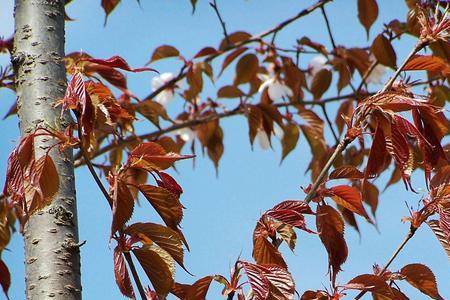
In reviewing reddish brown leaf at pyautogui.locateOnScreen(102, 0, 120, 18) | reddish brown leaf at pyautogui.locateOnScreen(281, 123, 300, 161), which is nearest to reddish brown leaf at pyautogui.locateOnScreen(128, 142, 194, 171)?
reddish brown leaf at pyautogui.locateOnScreen(102, 0, 120, 18)

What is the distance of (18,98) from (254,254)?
343 millimetres

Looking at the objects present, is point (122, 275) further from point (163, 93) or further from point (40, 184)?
point (163, 93)

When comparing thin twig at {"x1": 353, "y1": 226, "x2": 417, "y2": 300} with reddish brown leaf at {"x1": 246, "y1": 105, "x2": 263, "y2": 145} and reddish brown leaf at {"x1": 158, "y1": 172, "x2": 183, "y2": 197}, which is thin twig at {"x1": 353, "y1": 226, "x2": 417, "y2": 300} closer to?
reddish brown leaf at {"x1": 158, "y1": 172, "x2": 183, "y2": 197}

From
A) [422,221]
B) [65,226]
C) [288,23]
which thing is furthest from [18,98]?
[288,23]

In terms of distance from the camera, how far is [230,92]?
6.20 feet

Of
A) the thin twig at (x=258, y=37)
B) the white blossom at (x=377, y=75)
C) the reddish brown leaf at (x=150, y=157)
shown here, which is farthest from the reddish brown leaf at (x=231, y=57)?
the reddish brown leaf at (x=150, y=157)

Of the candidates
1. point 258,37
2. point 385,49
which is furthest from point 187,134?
point 385,49

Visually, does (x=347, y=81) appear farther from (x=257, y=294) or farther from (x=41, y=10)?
(x=257, y=294)

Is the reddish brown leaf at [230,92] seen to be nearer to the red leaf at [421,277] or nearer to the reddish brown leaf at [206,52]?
the reddish brown leaf at [206,52]

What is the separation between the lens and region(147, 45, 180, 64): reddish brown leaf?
6.08 ft

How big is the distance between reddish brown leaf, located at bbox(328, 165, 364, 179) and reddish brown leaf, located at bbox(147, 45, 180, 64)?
3.84 feet

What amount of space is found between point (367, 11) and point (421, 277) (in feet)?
3.16

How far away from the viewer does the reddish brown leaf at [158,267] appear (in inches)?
26.5

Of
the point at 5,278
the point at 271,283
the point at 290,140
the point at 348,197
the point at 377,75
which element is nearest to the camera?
the point at 271,283
